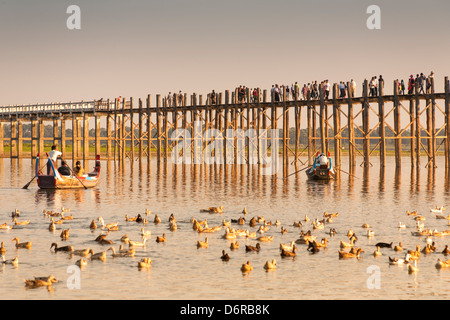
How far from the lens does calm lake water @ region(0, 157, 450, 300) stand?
1516 cm

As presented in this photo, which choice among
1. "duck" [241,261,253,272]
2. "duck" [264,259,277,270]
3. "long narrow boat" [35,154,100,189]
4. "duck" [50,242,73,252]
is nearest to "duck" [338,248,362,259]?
"duck" [264,259,277,270]

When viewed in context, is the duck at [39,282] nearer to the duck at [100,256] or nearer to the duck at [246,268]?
the duck at [100,256]

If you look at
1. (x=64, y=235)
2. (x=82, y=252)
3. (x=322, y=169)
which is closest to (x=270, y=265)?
(x=82, y=252)

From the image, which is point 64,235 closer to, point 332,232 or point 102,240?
point 102,240

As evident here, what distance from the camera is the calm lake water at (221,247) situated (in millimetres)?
15164

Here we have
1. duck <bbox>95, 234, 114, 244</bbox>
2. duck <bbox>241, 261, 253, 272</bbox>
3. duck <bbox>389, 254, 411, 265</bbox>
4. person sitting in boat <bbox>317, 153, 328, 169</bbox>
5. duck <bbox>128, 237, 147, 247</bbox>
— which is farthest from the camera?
person sitting in boat <bbox>317, 153, 328, 169</bbox>

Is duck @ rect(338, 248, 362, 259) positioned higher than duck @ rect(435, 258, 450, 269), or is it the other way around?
duck @ rect(338, 248, 362, 259)

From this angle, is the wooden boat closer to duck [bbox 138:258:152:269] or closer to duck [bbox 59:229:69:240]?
duck [bbox 59:229:69:240]

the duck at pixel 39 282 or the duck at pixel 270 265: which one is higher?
the duck at pixel 270 265

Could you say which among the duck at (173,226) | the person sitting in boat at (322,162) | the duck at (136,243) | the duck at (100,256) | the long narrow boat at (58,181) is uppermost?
the person sitting in boat at (322,162)

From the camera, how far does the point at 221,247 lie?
66.0 ft

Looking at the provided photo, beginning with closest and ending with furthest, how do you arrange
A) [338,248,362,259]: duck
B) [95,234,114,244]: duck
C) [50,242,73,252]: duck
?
[338,248,362,259]: duck
[50,242,73,252]: duck
[95,234,114,244]: duck

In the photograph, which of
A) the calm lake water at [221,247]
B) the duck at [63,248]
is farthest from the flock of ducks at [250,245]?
the calm lake water at [221,247]

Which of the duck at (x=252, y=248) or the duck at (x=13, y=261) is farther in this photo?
the duck at (x=252, y=248)
